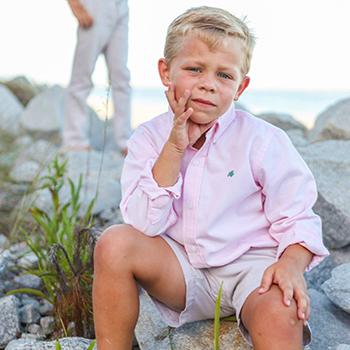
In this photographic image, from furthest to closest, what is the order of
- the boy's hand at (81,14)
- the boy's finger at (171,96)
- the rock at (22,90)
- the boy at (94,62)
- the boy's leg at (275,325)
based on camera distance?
1. the rock at (22,90)
2. the boy at (94,62)
3. the boy's hand at (81,14)
4. the boy's finger at (171,96)
5. the boy's leg at (275,325)

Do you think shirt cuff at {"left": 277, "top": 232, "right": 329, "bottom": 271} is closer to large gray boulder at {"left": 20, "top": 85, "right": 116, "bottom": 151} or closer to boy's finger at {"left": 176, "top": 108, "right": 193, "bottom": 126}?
boy's finger at {"left": 176, "top": 108, "right": 193, "bottom": 126}

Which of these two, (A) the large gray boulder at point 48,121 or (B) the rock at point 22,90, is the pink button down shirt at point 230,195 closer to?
(A) the large gray boulder at point 48,121

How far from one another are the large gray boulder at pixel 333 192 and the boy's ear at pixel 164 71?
1.06 meters

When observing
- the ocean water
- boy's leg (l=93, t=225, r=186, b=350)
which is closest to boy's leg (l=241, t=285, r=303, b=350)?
boy's leg (l=93, t=225, r=186, b=350)

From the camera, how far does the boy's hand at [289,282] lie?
1.82 metres

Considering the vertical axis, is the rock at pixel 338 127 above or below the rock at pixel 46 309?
above

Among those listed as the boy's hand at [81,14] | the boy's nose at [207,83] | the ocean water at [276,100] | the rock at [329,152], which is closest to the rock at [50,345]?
the boy's nose at [207,83]

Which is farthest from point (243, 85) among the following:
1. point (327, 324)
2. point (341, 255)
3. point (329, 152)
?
point (329, 152)

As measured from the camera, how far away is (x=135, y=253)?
2002 mm

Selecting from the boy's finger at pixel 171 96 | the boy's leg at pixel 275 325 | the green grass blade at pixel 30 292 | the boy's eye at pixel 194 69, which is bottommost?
the green grass blade at pixel 30 292

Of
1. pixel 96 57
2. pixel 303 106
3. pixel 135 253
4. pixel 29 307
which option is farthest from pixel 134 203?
pixel 303 106

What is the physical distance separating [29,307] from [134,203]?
958mm

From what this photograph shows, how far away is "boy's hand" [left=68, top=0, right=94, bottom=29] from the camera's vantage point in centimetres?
517

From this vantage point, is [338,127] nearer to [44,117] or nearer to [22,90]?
[44,117]
